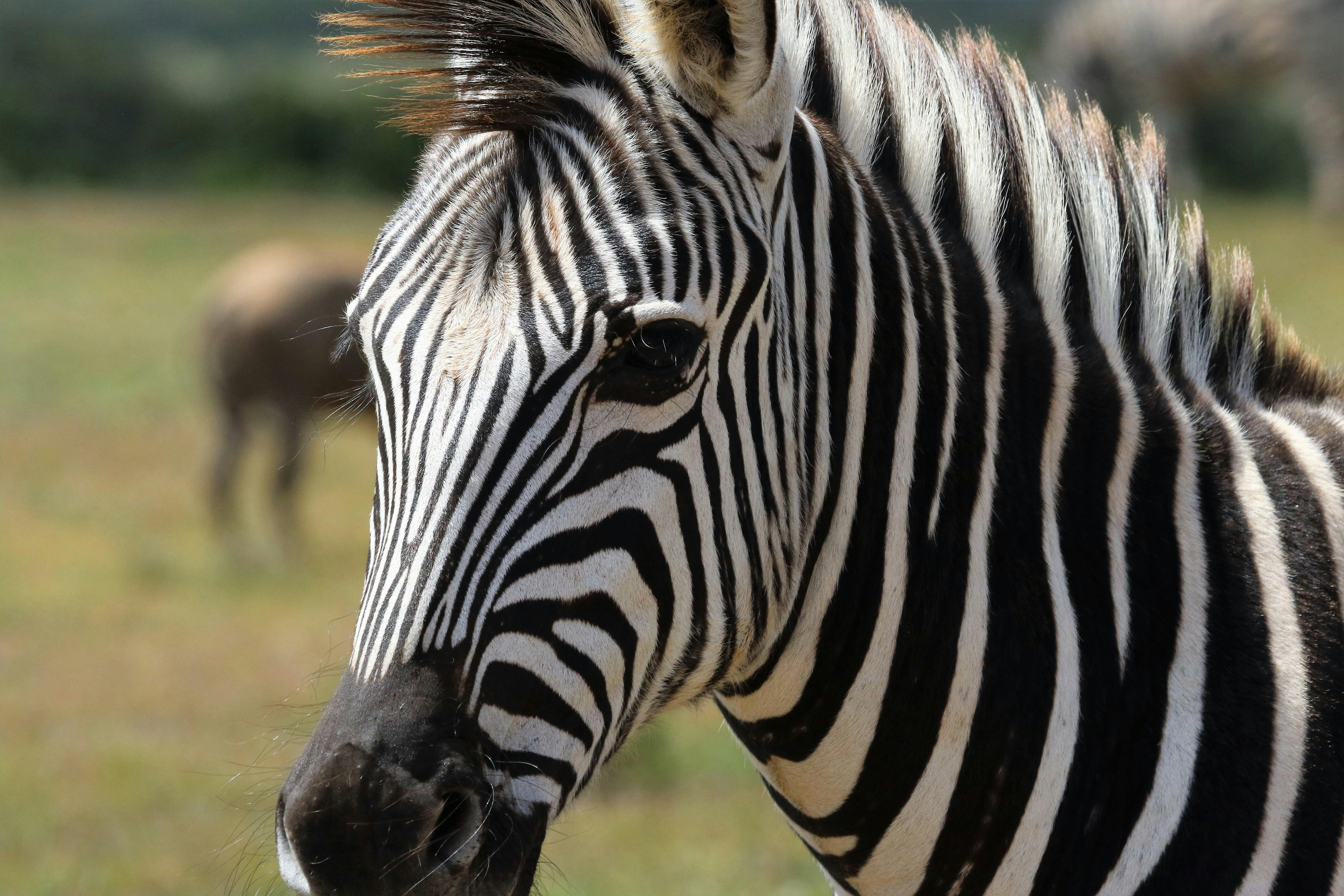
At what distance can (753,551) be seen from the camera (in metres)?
1.83

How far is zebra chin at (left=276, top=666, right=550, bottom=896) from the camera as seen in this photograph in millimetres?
1601

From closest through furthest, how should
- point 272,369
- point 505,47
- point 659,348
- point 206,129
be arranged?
point 659,348 → point 505,47 → point 272,369 → point 206,129

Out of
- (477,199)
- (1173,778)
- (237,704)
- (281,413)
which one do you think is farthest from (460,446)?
(281,413)

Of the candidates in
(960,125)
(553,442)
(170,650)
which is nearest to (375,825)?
(553,442)

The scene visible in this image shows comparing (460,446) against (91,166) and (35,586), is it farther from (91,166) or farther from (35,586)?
(91,166)

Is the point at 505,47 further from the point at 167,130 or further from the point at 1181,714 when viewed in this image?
the point at 167,130

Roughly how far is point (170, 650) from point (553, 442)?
825 cm

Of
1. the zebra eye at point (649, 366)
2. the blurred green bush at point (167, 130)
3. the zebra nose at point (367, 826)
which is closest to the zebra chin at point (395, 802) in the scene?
the zebra nose at point (367, 826)

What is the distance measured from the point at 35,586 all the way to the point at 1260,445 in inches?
421

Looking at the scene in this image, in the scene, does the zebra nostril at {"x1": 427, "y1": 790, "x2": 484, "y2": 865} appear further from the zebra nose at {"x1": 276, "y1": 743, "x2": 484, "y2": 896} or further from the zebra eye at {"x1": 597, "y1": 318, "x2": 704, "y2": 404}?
the zebra eye at {"x1": 597, "y1": 318, "x2": 704, "y2": 404}

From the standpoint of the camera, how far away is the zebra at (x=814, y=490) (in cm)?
168

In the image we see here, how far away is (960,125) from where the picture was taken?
2.21 m

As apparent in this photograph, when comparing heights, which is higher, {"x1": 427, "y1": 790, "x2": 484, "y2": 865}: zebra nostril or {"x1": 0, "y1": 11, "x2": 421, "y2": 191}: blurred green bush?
{"x1": 0, "y1": 11, "x2": 421, "y2": 191}: blurred green bush

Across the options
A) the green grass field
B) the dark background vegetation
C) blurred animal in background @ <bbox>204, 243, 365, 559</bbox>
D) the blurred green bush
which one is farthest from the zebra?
the blurred green bush
